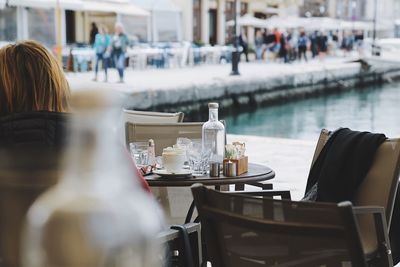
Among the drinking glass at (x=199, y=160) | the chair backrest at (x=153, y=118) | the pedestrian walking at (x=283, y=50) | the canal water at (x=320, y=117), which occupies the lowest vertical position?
the canal water at (x=320, y=117)

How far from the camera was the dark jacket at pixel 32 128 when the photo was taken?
2014 mm

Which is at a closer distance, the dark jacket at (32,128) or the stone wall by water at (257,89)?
the dark jacket at (32,128)

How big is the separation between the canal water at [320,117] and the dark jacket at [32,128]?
46.0ft

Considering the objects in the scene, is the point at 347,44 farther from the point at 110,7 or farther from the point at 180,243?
the point at 180,243

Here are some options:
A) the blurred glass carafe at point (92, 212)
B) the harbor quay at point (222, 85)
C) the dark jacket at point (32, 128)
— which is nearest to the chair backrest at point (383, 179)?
the dark jacket at point (32, 128)

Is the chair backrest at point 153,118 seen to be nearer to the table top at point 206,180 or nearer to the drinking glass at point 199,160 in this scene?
the drinking glass at point 199,160

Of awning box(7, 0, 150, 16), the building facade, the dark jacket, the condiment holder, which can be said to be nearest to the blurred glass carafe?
the dark jacket

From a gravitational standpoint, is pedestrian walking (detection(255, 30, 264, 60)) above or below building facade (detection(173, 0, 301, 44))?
below

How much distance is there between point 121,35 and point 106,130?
1931 centimetres

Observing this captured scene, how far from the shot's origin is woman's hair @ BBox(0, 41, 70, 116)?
222 centimetres

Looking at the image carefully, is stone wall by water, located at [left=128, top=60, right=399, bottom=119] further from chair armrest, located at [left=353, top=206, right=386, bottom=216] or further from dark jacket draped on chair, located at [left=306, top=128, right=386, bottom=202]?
chair armrest, located at [left=353, top=206, right=386, bottom=216]

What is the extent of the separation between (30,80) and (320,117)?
19.6 meters

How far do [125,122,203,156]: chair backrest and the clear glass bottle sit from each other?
0.55 meters

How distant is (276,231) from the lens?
83.6 inches
